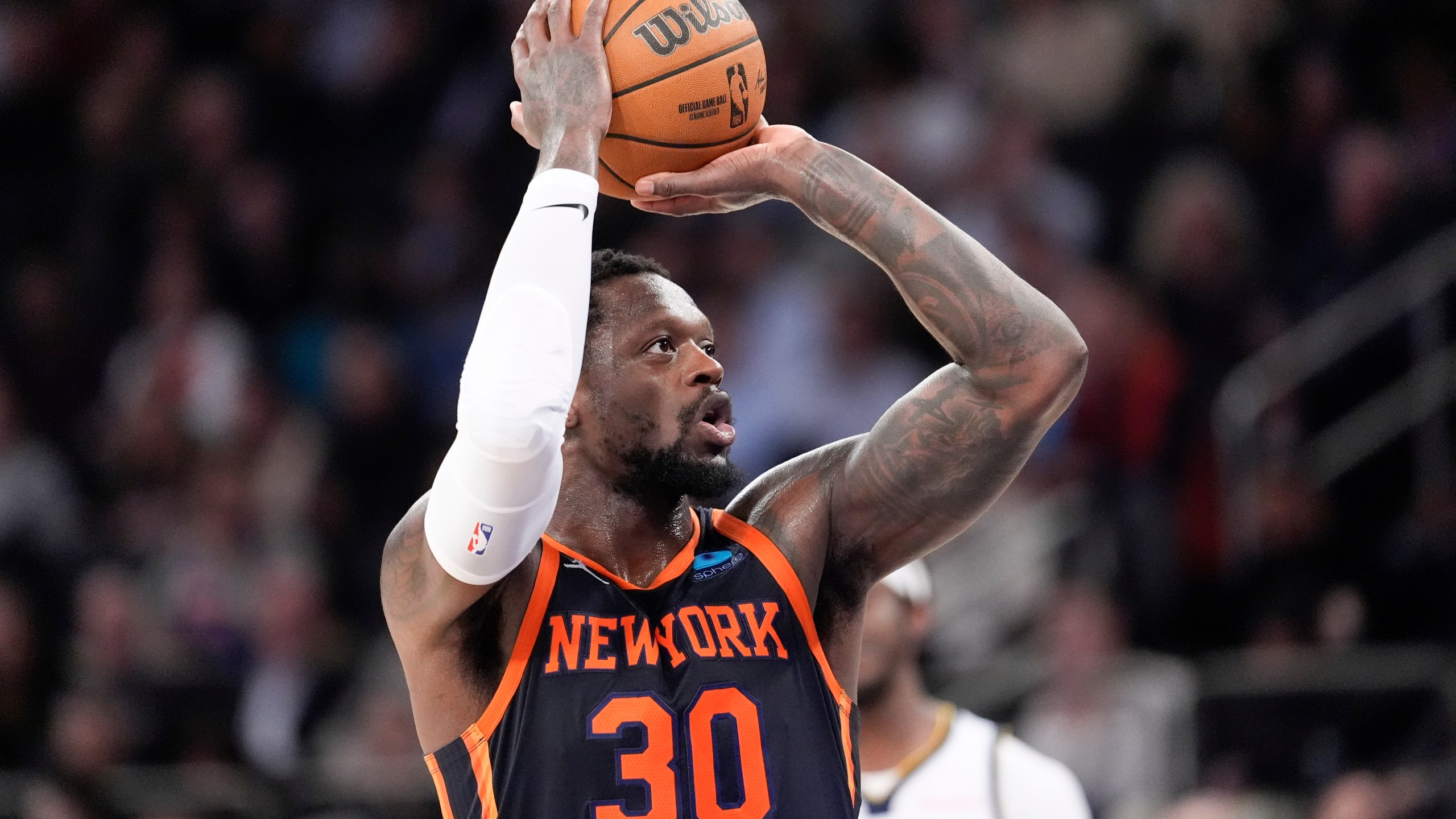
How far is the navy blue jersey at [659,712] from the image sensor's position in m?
3.50

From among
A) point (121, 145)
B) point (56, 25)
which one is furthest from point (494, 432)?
point (56, 25)

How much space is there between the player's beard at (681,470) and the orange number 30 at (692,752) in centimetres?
47

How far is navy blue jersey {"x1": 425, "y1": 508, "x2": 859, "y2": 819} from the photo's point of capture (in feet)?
11.5

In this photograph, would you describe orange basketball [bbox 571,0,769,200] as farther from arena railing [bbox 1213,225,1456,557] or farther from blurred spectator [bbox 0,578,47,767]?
blurred spectator [bbox 0,578,47,767]

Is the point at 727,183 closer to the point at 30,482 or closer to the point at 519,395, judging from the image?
the point at 519,395

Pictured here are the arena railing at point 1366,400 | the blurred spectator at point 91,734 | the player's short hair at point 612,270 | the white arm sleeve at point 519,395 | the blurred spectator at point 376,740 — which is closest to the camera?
the white arm sleeve at point 519,395

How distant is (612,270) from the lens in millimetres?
4094

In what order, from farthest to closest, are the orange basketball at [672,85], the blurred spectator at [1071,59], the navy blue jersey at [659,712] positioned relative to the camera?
the blurred spectator at [1071,59] → the orange basketball at [672,85] → the navy blue jersey at [659,712]

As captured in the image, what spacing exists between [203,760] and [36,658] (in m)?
1.40

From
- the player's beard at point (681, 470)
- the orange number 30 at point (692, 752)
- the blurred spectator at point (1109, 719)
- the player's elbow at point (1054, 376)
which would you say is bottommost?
the blurred spectator at point (1109, 719)

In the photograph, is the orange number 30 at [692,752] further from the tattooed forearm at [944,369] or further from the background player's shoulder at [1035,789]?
the background player's shoulder at [1035,789]

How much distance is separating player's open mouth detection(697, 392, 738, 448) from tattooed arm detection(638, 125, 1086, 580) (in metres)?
0.23

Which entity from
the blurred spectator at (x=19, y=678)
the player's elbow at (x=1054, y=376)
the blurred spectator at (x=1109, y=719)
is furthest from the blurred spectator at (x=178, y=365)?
the player's elbow at (x=1054, y=376)

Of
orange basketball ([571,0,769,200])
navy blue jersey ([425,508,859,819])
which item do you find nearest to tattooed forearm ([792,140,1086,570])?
orange basketball ([571,0,769,200])
